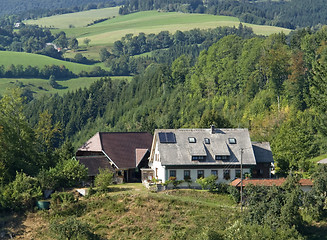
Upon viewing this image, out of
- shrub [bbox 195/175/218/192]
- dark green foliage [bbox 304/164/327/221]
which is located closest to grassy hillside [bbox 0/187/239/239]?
shrub [bbox 195/175/218/192]

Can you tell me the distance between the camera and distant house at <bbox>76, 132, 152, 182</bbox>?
81188 mm

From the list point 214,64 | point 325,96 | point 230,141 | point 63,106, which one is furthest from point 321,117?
point 63,106

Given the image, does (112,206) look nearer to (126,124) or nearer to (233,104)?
(233,104)

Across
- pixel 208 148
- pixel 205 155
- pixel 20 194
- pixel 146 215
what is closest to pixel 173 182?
pixel 205 155

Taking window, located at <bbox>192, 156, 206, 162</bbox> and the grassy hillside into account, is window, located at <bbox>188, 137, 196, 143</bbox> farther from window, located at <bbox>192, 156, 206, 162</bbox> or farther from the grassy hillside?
the grassy hillside

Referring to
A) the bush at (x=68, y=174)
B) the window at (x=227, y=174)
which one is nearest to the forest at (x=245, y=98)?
the window at (x=227, y=174)

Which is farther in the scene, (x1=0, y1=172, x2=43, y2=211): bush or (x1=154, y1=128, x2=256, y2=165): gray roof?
(x1=154, y1=128, x2=256, y2=165): gray roof

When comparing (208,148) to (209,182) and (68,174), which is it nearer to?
(209,182)

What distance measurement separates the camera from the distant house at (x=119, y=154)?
81.2 meters

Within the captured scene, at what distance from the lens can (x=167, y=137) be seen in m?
77.6

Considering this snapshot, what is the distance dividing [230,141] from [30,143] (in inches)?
1031

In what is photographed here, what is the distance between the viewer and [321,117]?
84.8 m

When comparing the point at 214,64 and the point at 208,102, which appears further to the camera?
the point at 214,64

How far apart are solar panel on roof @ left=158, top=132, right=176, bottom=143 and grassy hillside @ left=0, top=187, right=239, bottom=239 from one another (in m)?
6.89
